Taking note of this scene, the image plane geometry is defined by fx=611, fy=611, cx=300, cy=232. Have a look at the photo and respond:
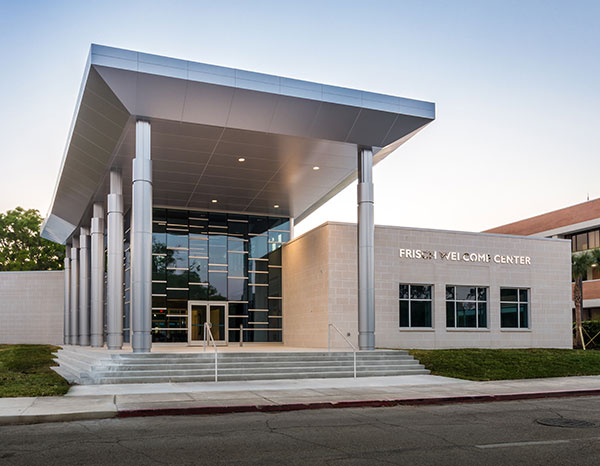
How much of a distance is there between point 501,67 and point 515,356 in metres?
11.8

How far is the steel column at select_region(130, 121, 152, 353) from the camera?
67.0 feet

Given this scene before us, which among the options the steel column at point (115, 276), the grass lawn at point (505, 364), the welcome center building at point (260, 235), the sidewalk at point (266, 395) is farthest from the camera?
the steel column at point (115, 276)

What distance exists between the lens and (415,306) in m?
28.6

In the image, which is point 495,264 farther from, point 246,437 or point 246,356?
point 246,437

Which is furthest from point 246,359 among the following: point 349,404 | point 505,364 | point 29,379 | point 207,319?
point 207,319

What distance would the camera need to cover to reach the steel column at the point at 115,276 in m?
24.1

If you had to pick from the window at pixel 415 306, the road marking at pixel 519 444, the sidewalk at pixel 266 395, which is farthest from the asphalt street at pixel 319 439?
the window at pixel 415 306

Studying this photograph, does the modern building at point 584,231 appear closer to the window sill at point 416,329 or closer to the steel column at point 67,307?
the window sill at point 416,329

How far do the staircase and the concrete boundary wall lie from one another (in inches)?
993

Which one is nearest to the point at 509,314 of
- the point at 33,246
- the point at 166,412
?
the point at 166,412

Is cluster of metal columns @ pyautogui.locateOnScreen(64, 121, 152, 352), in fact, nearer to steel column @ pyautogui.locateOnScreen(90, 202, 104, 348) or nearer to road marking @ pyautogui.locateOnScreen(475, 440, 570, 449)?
steel column @ pyautogui.locateOnScreen(90, 202, 104, 348)

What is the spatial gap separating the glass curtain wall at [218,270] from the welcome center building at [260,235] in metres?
0.08

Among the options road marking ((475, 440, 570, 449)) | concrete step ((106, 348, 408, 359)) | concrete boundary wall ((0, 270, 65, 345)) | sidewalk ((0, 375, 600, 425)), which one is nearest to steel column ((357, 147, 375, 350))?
concrete step ((106, 348, 408, 359))

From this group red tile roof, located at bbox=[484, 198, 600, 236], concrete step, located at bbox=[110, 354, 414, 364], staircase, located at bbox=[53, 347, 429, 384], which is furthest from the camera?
red tile roof, located at bbox=[484, 198, 600, 236]
